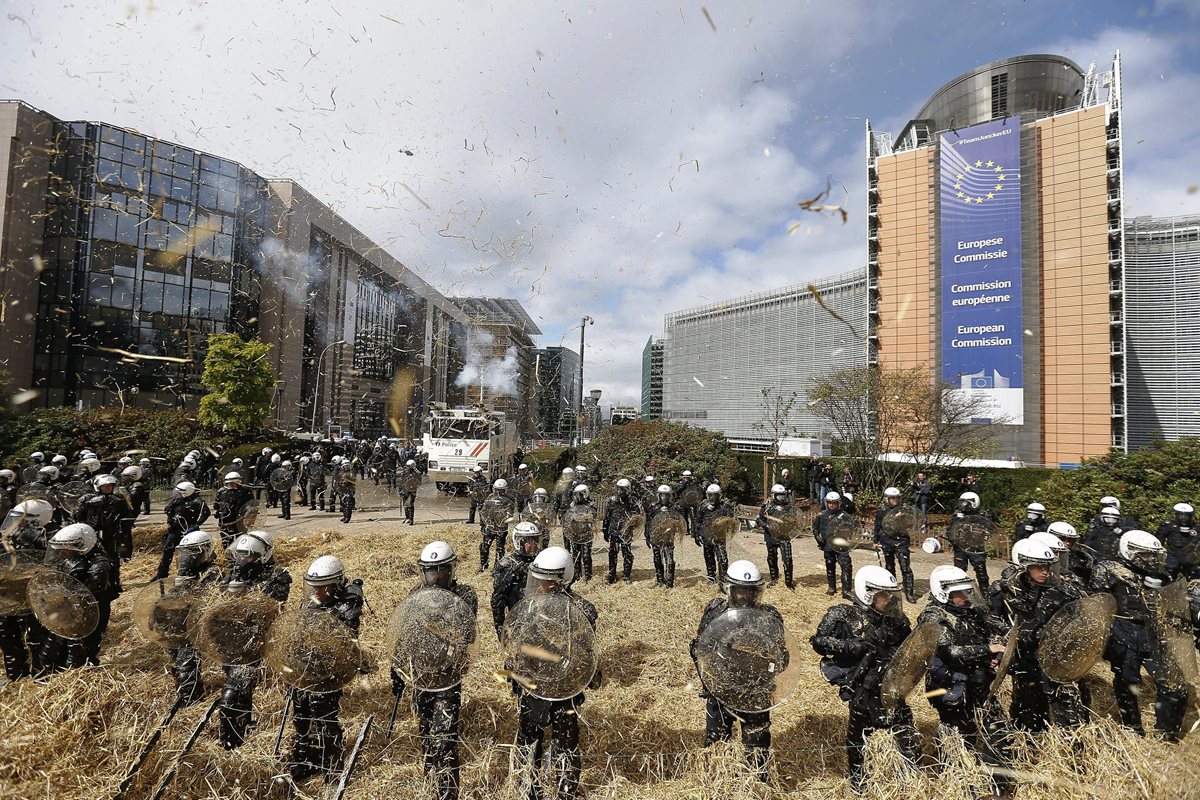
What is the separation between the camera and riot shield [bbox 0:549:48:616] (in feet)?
15.4

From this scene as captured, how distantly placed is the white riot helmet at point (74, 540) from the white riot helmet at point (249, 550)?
5.71ft

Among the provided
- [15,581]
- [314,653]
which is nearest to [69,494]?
[15,581]

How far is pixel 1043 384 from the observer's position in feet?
96.6

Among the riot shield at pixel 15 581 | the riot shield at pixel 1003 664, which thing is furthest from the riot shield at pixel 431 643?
the riot shield at pixel 1003 664

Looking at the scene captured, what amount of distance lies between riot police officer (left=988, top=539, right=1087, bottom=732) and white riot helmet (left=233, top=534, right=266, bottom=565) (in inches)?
271

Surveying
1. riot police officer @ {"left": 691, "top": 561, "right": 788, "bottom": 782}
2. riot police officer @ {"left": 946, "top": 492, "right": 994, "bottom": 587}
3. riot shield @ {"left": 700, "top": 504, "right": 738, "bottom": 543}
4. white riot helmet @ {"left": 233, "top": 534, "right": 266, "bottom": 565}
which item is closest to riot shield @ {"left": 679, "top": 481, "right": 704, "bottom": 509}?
riot shield @ {"left": 700, "top": 504, "right": 738, "bottom": 543}

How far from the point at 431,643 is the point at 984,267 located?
3785 cm

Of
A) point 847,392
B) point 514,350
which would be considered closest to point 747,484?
point 847,392

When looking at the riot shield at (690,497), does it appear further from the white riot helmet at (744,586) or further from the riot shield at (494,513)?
the white riot helmet at (744,586)

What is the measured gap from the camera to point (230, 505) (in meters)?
9.98

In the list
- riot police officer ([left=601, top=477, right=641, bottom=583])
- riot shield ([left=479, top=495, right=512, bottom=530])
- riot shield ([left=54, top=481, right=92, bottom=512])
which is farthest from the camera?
riot police officer ([left=601, top=477, right=641, bottom=583])

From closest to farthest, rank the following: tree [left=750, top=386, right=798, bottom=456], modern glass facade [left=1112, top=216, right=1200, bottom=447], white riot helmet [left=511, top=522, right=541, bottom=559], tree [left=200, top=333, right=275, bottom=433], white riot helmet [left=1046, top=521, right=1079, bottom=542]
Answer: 1. white riot helmet [left=511, top=522, right=541, bottom=559]
2. white riot helmet [left=1046, top=521, right=1079, bottom=542]
3. tree [left=750, top=386, right=798, bottom=456]
4. tree [left=200, top=333, right=275, bottom=433]
5. modern glass facade [left=1112, top=216, right=1200, bottom=447]

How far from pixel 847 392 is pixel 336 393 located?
1854 inches

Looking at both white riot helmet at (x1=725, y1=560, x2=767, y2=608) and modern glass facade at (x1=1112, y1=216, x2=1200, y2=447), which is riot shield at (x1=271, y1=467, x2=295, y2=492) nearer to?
white riot helmet at (x1=725, y1=560, x2=767, y2=608)
